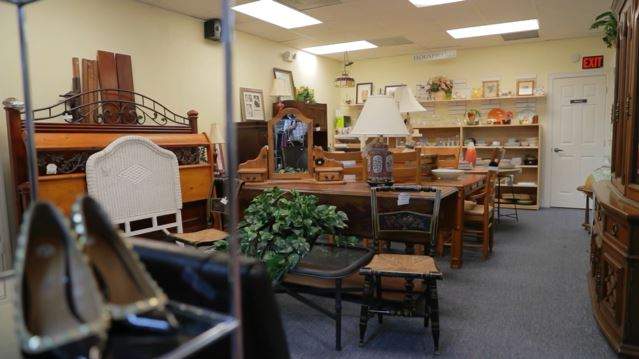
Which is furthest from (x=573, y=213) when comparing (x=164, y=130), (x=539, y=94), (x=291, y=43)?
(x=164, y=130)

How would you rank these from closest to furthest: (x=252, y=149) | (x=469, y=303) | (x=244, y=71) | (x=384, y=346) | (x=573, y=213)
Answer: (x=384, y=346) < (x=469, y=303) < (x=252, y=149) < (x=244, y=71) < (x=573, y=213)

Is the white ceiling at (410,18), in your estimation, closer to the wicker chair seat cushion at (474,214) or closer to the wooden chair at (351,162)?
the wooden chair at (351,162)

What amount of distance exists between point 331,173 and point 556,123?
16.5 ft

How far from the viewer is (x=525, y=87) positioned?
6969 millimetres

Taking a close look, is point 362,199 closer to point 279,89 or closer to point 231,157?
point 231,157

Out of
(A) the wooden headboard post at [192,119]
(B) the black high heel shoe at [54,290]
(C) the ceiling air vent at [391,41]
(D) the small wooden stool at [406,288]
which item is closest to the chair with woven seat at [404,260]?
(D) the small wooden stool at [406,288]

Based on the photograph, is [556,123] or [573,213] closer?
[573,213]

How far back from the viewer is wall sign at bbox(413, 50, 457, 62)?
7195mm

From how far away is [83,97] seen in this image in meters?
3.89

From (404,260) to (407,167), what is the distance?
138 centimetres

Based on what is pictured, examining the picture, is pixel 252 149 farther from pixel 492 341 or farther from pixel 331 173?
pixel 492 341

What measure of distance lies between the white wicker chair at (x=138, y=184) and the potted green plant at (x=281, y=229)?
75cm

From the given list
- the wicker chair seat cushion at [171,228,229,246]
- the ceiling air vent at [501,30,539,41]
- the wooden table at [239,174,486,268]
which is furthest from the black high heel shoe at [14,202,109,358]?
the ceiling air vent at [501,30,539,41]

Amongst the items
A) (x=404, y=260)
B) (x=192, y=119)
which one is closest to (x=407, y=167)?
(x=404, y=260)
